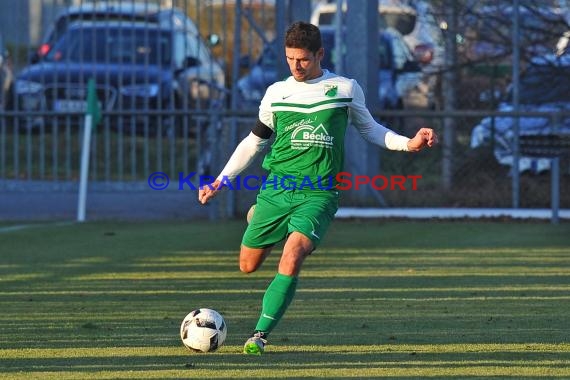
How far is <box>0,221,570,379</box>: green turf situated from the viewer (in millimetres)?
6566

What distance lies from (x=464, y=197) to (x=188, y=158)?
3563mm

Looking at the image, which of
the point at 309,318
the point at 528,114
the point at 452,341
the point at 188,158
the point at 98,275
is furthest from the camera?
the point at 188,158

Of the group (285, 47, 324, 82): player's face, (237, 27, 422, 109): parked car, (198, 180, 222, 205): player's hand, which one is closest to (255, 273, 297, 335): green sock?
(198, 180, 222, 205): player's hand

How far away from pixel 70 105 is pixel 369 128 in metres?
10.4

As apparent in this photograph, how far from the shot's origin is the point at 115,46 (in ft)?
57.1

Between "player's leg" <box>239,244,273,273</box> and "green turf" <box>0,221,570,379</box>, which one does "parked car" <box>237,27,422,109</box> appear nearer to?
"green turf" <box>0,221,570,379</box>

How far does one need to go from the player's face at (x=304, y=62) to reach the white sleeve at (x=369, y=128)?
0.28 meters

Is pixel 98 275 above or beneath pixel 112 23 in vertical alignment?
beneath

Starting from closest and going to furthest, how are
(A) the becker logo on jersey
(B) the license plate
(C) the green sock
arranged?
(C) the green sock → (A) the becker logo on jersey → (B) the license plate

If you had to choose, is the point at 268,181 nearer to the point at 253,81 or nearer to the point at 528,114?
the point at 528,114

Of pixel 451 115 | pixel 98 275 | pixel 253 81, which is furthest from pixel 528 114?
pixel 98 275

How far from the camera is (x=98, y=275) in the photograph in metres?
10.7

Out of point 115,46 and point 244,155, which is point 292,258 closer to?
point 244,155

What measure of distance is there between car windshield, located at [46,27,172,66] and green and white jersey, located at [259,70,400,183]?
32.7 ft
